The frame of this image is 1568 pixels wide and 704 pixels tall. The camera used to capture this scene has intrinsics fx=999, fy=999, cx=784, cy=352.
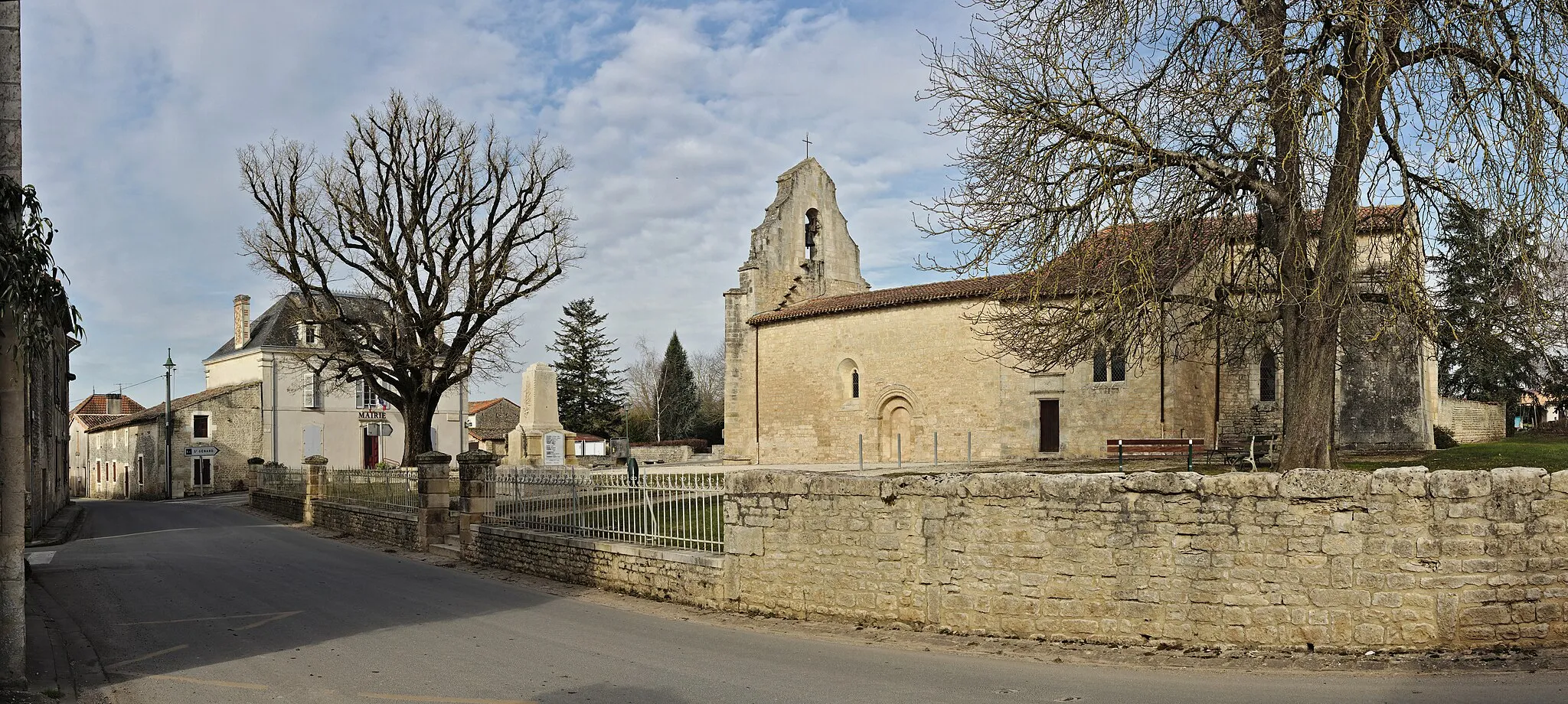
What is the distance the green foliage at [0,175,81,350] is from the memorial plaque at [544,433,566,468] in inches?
869

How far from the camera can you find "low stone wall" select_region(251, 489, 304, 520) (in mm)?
26641

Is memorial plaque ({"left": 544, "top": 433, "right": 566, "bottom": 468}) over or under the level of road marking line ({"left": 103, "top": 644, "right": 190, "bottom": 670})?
over

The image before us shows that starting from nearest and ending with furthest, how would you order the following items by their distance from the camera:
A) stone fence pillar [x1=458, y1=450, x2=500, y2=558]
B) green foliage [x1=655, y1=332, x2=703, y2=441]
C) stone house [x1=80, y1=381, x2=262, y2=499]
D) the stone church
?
stone fence pillar [x1=458, y1=450, x2=500, y2=558] → the stone church → stone house [x1=80, y1=381, x2=262, y2=499] → green foliage [x1=655, y1=332, x2=703, y2=441]

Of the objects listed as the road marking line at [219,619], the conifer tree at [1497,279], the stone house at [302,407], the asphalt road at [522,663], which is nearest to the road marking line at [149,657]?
the asphalt road at [522,663]

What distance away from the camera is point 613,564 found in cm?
1264

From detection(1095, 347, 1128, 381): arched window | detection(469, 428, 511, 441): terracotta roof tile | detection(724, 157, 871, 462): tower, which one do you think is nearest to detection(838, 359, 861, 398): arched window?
detection(724, 157, 871, 462): tower

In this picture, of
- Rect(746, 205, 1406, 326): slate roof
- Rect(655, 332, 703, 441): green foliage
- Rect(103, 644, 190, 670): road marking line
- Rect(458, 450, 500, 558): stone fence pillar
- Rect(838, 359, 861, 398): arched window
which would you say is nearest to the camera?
Rect(103, 644, 190, 670): road marking line

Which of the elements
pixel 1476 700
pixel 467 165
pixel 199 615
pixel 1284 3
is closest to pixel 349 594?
pixel 199 615

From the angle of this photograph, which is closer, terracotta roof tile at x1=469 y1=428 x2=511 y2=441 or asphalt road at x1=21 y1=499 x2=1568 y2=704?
asphalt road at x1=21 y1=499 x2=1568 y2=704

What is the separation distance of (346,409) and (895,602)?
43.5 m

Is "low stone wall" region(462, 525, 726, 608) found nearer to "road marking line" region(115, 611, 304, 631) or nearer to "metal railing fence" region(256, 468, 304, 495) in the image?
"road marking line" region(115, 611, 304, 631)

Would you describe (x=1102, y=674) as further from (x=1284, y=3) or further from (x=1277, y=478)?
(x=1284, y=3)

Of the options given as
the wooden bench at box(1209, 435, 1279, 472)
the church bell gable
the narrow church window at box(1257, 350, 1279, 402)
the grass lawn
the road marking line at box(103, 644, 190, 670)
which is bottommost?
the road marking line at box(103, 644, 190, 670)

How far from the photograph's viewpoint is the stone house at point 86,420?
55094 millimetres
